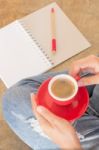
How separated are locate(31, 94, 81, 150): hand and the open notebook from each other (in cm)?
45

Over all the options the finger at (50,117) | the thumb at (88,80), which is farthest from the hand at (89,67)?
the finger at (50,117)

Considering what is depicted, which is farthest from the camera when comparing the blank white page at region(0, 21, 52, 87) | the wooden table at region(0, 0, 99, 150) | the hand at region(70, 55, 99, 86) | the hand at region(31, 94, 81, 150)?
the wooden table at region(0, 0, 99, 150)

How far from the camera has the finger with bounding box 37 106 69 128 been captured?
2.58 feet

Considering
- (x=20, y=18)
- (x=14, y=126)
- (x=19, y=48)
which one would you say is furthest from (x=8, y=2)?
(x=14, y=126)

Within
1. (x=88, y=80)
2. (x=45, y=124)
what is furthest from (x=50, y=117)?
(x=88, y=80)

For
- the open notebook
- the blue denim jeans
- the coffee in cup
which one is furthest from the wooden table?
the coffee in cup

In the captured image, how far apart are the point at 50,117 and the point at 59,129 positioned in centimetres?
4

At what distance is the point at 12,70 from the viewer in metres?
1.25

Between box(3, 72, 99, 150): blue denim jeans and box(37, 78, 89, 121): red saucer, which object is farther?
box(3, 72, 99, 150): blue denim jeans

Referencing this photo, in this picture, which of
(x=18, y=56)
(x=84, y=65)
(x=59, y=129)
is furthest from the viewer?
(x=18, y=56)

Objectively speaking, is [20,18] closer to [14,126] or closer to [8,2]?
[8,2]

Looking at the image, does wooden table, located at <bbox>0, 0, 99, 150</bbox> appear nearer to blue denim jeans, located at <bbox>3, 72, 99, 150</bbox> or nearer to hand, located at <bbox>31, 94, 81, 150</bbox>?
blue denim jeans, located at <bbox>3, 72, 99, 150</bbox>

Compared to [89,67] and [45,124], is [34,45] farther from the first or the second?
[45,124]

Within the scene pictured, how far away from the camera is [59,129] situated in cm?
79
